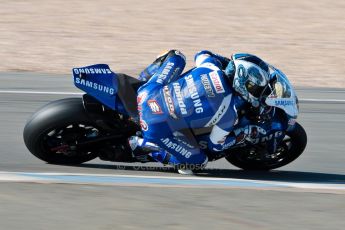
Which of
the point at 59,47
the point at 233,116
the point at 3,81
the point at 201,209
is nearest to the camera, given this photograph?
the point at 201,209

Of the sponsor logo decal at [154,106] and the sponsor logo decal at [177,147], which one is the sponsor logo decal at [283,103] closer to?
the sponsor logo decal at [177,147]

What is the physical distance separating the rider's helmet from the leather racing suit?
0.30 ft

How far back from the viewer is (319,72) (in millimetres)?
12680

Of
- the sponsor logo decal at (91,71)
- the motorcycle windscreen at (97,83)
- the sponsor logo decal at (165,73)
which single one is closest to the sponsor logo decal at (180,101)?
the sponsor logo decal at (165,73)

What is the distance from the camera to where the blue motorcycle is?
715cm

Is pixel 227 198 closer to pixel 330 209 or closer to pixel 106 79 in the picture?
pixel 330 209

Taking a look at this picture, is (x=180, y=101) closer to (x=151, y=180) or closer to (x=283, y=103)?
(x=151, y=180)

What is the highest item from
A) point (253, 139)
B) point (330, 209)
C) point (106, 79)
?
point (106, 79)

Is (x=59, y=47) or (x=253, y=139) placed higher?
(x=59, y=47)

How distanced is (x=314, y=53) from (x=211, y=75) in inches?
279

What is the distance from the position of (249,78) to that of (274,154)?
3.17 ft

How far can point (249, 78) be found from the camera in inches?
276

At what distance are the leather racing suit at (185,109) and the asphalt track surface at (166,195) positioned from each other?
268 millimetres

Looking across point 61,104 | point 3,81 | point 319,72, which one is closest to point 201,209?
point 61,104
